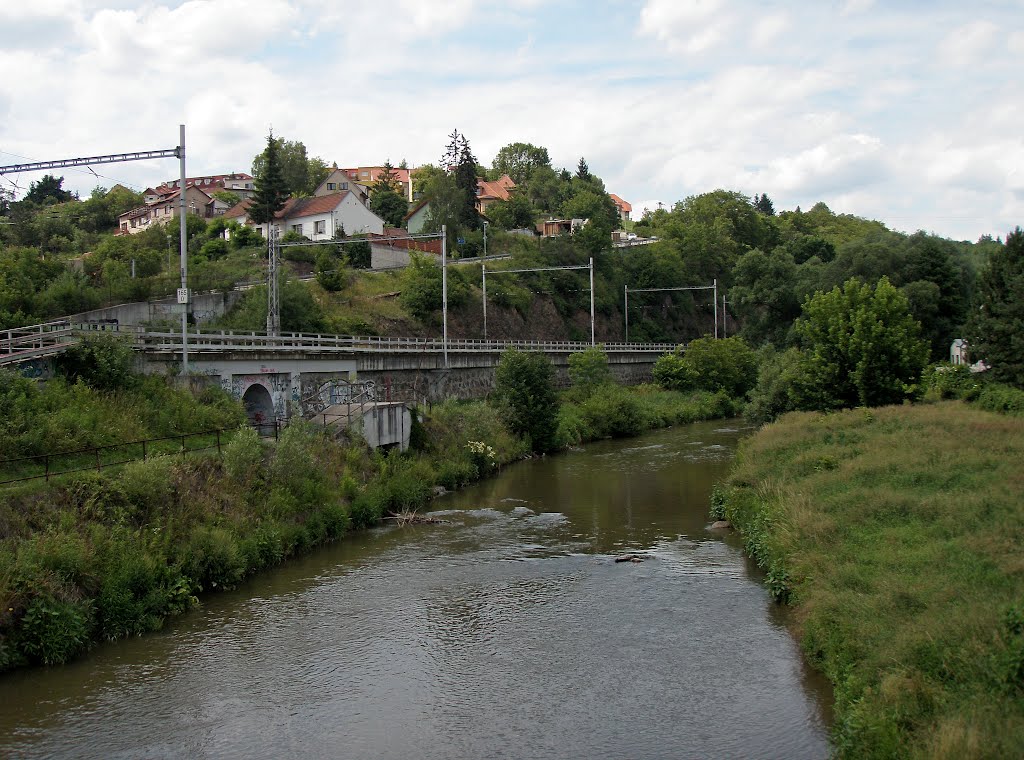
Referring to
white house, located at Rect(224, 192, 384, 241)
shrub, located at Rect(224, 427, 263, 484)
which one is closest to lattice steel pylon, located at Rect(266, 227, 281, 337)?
shrub, located at Rect(224, 427, 263, 484)

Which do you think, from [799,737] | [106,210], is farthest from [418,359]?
[106,210]

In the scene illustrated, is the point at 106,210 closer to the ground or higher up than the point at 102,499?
higher up

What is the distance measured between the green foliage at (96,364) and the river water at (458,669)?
11257mm

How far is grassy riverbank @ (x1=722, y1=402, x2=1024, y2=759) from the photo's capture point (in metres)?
12.7

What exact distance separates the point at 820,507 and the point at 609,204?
12073 cm

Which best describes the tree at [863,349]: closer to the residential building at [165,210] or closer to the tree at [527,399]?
the tree at [527,399]

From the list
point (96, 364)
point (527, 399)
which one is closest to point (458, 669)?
point (96, 364)

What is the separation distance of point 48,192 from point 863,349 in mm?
120503

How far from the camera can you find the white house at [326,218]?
9019cm

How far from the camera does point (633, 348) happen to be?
8788 centimetres

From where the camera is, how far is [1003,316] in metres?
44.1

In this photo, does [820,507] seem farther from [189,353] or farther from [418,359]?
[418,359]

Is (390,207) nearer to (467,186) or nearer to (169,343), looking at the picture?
(467,186)

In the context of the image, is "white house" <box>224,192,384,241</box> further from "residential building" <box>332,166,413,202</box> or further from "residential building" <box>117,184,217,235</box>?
"residential building" <box>332,166,413,202</box>
